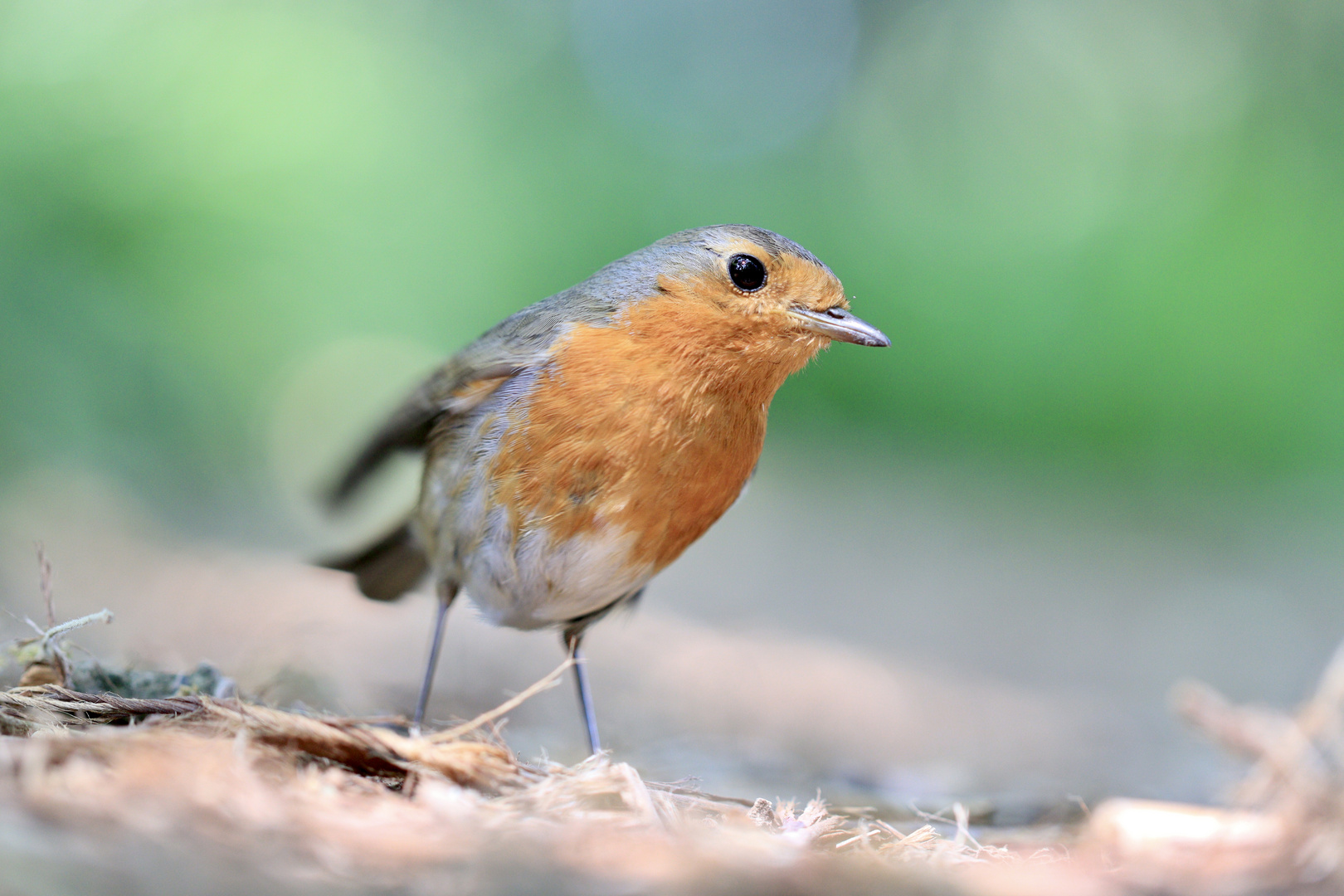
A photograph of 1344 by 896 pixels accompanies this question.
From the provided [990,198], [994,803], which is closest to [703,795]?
[994,803]

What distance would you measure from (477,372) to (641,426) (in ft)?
2.55

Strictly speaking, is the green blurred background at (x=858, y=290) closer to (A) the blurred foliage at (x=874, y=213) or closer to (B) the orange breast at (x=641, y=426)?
(A) the blurred foliage at (x=874, y=213)

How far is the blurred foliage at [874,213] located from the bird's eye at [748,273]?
23.0 feet

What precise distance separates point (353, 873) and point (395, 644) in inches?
193

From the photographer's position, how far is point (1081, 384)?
479 inches

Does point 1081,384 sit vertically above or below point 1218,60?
below

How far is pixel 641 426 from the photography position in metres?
3.13

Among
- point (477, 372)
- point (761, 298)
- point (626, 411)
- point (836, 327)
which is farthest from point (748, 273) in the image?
point (477, 372)

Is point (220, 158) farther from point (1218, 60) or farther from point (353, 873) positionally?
point (1218, 60)

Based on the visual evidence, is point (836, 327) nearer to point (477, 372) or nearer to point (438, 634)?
point (477, 372)

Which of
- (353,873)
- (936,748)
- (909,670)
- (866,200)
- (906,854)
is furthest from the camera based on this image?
(866,200)

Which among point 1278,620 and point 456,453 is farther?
point 1278,620

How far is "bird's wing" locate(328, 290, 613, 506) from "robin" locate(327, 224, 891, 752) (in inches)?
0.4

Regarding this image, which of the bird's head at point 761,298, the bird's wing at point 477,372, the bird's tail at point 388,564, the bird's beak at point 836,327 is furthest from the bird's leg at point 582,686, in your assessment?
the bird's beak at point 836,327
